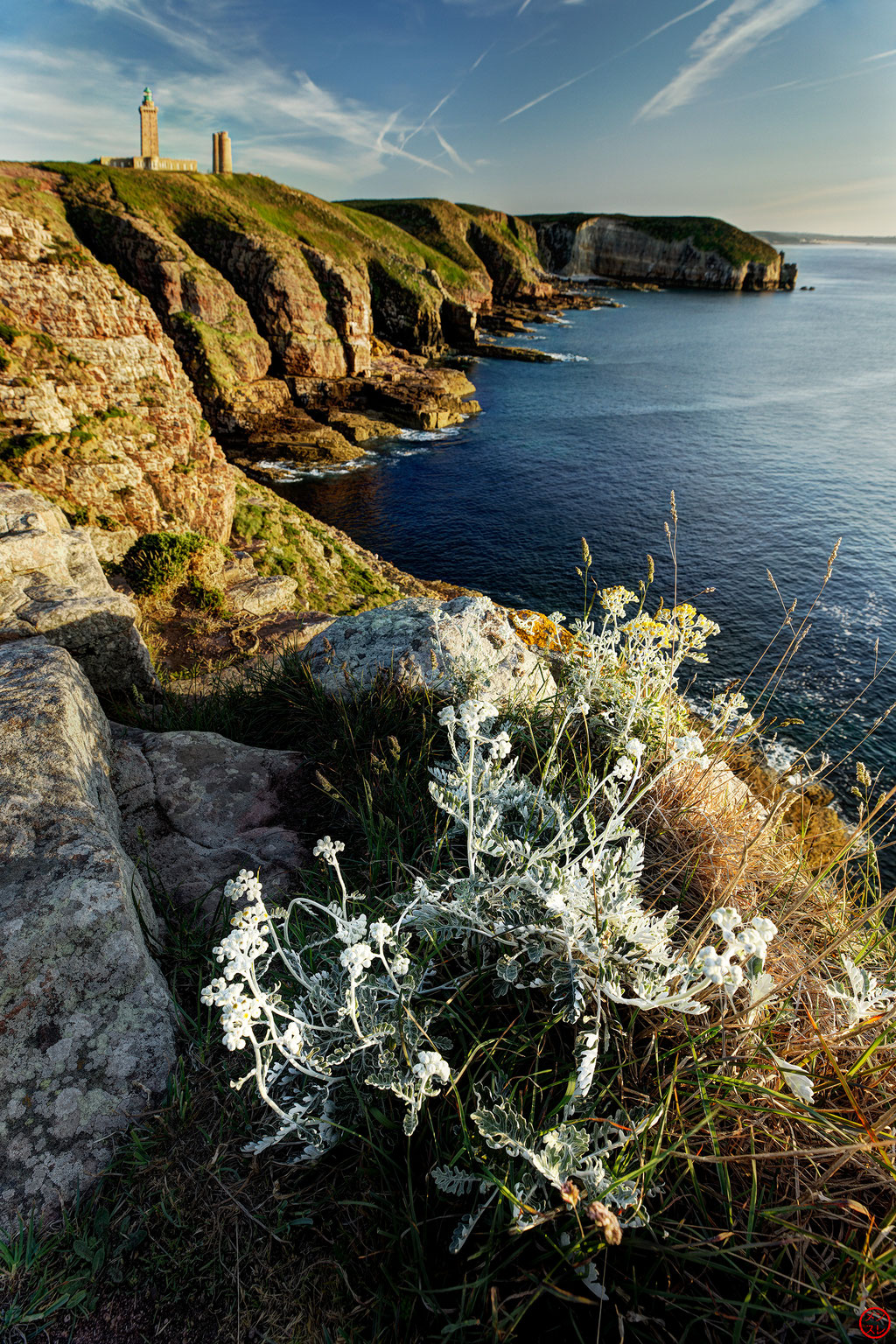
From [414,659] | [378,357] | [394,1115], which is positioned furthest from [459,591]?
[378,357]

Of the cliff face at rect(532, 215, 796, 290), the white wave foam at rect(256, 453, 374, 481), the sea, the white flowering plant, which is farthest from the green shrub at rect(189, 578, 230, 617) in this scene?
the cliff face at rect(532, 215, 796, 290)

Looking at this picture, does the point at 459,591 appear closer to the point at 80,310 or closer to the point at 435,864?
the point at 80,310

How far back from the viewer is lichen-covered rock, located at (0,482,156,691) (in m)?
7.29

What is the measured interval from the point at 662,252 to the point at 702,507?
147541 mm

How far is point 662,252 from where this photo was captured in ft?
470

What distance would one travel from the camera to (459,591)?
22906 millimetres

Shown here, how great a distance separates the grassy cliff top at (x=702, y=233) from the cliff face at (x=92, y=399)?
160 meters

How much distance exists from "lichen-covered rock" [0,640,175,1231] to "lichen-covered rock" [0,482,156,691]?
13.3 ft

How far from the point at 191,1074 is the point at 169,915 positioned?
1.12m

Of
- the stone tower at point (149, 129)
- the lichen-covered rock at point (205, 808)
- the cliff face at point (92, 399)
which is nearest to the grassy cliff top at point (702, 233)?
the stone tower at point (149, 129)

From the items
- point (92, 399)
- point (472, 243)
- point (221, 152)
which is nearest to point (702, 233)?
point (472, 243)

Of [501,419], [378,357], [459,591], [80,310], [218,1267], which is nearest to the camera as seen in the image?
[218,1267]

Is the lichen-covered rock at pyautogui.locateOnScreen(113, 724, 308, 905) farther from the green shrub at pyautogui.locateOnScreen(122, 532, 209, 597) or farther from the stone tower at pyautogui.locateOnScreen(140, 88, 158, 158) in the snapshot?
the stone tower at pyautogui.locateOnScreen(140, 88, 158, 158)

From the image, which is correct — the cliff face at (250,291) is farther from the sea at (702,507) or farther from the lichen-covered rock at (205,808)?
the lichen-covered rock at (205,808)
